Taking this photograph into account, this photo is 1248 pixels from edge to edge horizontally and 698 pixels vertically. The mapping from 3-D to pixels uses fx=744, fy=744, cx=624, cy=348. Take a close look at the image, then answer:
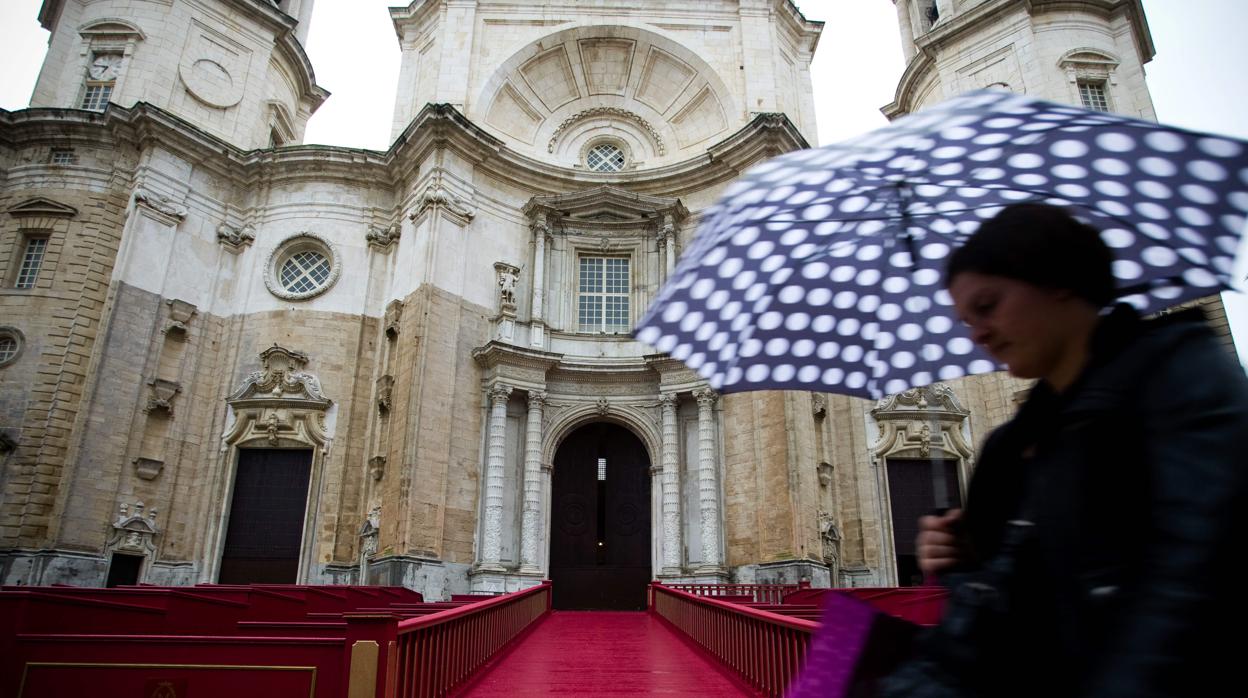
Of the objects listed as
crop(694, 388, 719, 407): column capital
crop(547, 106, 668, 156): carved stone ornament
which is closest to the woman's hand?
crop(694, 388, 719, 407): column capital

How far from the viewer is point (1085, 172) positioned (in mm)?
2486

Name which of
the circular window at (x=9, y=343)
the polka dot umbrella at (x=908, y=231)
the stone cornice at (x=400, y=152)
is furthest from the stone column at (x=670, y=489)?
the circular window at (x=9, y=343)

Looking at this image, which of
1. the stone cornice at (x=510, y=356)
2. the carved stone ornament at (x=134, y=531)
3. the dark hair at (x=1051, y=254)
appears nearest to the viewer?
the dark hair at (x=1051, y=254)

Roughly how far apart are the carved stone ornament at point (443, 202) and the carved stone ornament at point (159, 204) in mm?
6372

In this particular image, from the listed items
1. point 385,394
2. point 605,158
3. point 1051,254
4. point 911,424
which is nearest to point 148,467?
point 385,394

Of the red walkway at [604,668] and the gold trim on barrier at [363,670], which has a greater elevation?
the gold trim on barrier at [363,670]

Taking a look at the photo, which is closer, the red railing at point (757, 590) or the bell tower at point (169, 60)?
the red railing at point (757, 590)

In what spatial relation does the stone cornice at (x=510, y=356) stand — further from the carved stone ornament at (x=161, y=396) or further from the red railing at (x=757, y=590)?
the carved stone ornament at (x=161, y=396)

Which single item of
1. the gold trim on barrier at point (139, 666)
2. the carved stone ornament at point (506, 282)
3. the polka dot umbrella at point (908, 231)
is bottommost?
the gold trim on barrier at point (139, 666)

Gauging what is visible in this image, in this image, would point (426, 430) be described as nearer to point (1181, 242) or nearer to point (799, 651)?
point (799, 651)

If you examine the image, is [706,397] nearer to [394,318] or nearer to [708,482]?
[708,482]

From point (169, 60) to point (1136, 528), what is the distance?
26.1m

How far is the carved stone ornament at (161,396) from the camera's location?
728 inches

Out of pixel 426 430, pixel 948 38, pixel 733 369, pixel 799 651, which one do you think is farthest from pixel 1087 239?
pixel 948 38
